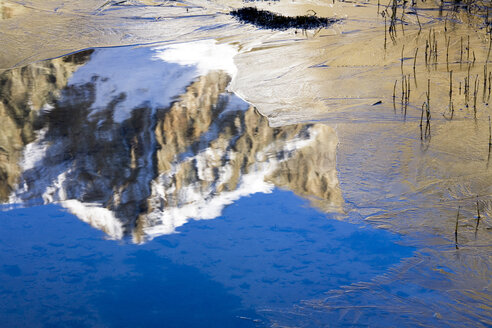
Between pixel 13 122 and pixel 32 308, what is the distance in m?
2.40

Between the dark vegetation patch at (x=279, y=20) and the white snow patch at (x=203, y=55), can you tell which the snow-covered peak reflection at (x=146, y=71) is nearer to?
the white snow patch at (x=203, y=55)

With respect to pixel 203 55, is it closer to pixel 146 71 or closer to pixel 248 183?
pixel 146 71

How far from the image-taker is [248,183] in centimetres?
365

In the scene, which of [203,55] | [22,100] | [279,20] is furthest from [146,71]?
[279,20]

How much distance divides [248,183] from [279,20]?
3.85 metres

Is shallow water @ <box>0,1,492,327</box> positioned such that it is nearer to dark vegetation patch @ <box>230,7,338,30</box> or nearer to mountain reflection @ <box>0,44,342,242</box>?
mountain reflection @ <box>0,44,342,242</box>

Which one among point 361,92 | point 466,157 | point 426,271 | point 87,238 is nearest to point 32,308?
point 87,238

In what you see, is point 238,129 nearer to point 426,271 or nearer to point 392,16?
point 426,271

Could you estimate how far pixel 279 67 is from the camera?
18.2 ft

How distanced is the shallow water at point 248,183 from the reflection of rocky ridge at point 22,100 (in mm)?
21

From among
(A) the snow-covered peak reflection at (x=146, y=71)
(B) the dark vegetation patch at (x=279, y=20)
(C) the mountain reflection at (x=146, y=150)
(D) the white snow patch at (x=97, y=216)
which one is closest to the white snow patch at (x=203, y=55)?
(A) the snow-covered peak reflection at (x=146, y=71)

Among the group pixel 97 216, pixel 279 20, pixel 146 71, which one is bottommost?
pixel 97 216

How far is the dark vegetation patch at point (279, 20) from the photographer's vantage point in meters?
6.83

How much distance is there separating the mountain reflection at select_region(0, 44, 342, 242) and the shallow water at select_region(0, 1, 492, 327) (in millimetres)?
16
